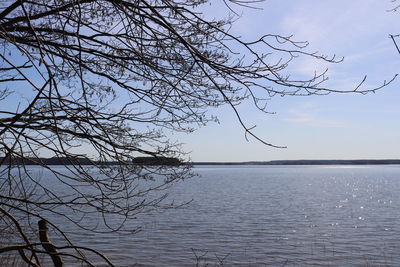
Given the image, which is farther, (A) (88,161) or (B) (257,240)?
(B) (257,240)

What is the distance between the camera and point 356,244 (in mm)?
17562

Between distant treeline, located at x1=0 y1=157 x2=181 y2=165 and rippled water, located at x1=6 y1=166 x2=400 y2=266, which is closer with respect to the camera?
distant treeline, located at x1=0 y1=157 x2=181 y2=165

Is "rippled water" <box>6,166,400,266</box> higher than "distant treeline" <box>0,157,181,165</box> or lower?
lower

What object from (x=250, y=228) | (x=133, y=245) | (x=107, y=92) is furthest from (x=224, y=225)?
(x=107, y=92)

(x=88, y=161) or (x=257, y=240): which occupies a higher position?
(x=88, y=161)

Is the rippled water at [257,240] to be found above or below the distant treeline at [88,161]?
below

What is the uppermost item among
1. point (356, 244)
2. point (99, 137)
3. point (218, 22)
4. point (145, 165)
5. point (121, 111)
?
point (218, 22)

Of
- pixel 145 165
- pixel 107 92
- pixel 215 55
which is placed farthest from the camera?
pixel 107 92

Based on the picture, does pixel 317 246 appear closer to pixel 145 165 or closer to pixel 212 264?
pixel 212 264

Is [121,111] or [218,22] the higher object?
[218,22]

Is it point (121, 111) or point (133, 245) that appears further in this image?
point (133, 245)

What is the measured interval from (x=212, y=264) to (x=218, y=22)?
1053 cm

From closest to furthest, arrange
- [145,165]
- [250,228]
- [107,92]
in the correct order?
[145,165] < [107,92] < [250,228]

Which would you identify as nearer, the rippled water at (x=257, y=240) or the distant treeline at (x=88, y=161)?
the distant treeline at (x=88, y=161)
